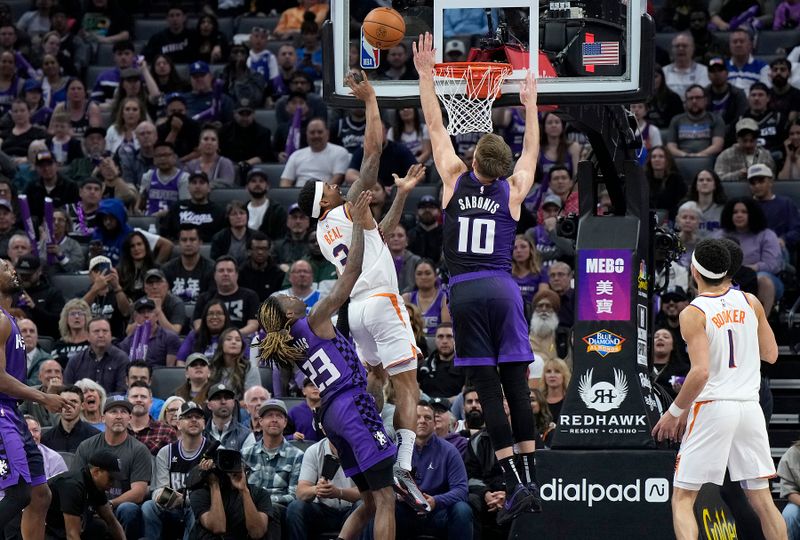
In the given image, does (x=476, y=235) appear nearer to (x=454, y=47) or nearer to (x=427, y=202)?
(x=427, y=202)

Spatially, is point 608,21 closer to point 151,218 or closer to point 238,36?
point 151,218

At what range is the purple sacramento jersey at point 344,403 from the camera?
10844 mm

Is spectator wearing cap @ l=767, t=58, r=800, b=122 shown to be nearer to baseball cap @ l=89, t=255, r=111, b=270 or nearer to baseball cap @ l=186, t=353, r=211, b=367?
baseball cap @ l=186, t=353, r=211, b=367

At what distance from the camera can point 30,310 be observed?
17.4 m

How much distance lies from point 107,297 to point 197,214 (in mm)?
1864

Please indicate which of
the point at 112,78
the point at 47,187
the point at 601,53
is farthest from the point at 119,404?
the point at 112,78

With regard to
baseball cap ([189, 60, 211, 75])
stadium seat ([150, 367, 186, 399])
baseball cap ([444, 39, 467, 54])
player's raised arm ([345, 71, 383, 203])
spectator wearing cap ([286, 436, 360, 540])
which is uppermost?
baseball cap ([444, 39, 467, 54])

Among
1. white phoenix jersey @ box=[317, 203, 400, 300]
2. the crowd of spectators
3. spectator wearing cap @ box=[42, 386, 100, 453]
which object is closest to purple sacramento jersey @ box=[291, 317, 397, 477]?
white phoenix jersey @ box=[317, 203, 400, 300]

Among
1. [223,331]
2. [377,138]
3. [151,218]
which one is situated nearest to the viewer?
[377,138]

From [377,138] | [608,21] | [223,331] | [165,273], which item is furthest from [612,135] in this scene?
[165,273]

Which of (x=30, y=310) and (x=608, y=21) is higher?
(x=608, y=21)

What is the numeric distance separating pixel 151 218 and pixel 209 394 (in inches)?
197

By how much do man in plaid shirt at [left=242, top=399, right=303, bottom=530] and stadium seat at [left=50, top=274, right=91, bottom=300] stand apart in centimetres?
490

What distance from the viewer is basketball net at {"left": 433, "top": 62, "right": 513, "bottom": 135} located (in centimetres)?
1116
